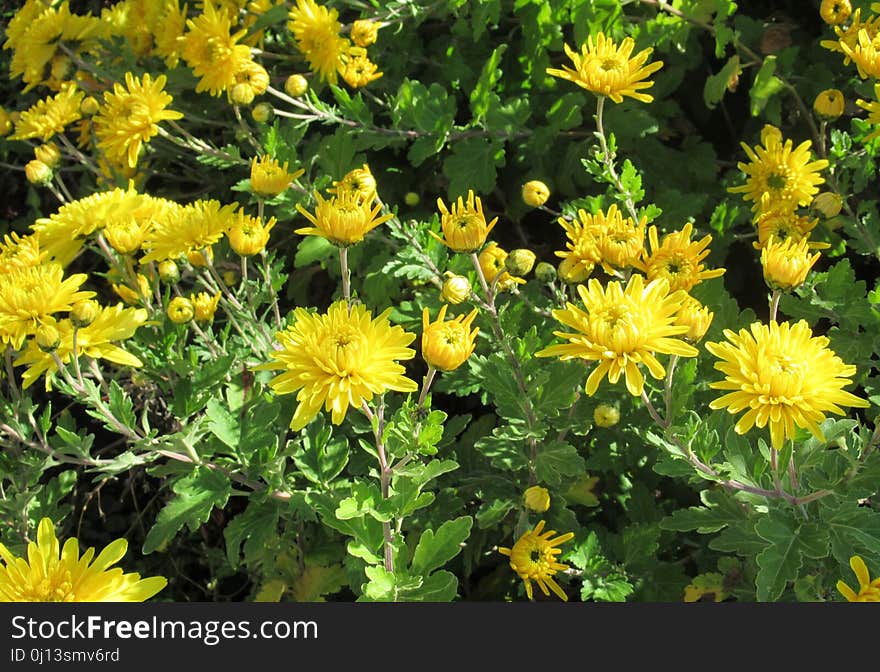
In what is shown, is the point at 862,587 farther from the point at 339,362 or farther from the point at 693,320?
the point at 339,362

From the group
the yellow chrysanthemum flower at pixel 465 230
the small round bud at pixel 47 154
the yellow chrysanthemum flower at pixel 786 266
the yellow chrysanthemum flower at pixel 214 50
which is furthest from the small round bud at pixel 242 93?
the yellow chrysanthemum flower at pixel 786 266

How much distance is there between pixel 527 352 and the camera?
6.75 feet

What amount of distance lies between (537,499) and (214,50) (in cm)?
186

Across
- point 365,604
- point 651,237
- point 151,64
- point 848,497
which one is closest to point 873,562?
point 848,497

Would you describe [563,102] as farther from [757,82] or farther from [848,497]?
[848,497]

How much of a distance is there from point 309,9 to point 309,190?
2.03 ft

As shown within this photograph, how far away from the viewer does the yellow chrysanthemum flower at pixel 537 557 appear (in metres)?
1.98

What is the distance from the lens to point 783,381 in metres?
1.50

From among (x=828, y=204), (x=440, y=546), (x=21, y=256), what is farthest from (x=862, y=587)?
(x=21, y=256)

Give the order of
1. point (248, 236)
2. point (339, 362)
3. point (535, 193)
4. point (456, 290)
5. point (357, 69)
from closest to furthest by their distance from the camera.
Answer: point (339, 362) → point (456, 290) → point (248, 236) → point (535, 193) → point (357, 69)

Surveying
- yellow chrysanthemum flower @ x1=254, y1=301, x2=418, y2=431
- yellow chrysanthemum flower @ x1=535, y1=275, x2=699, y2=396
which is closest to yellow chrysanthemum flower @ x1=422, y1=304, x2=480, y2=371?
yellow chrysanthemum flower @ x1=254, y1=301, x2=418, y2=431

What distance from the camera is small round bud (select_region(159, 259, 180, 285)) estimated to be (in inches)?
86.0

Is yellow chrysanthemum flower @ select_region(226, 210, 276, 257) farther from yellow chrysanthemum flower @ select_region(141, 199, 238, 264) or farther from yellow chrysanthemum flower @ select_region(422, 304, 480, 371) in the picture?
yellow chrysanthemum flower @ select_region(422, 304, 480, 371)

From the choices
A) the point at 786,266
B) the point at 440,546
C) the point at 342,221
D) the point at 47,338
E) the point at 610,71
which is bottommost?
the point at 440,546
